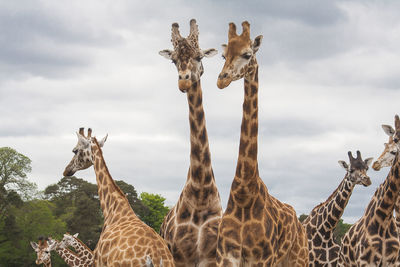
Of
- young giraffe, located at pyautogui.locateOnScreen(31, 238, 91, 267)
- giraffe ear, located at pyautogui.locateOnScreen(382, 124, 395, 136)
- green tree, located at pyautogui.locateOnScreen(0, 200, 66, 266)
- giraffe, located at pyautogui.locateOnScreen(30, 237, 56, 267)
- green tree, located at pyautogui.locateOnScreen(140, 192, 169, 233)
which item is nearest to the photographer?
giraffe ear, located at pyautogui.locateOnScreen(382, 124, 395, 136)

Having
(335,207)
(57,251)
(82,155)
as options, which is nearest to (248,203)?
(82,155)

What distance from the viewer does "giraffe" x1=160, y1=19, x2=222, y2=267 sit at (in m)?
7.54

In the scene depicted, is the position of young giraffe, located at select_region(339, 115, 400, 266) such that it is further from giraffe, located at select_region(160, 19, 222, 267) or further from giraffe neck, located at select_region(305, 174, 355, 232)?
giraffe, located at select_region(160, 19, 222, 267)

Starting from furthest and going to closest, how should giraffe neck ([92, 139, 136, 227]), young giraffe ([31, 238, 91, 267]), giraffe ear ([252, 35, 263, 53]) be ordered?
young giraffe ([31, 238, 91, 267]) < giraffe neck ([92, 139, 136, 227]) < giraffe ear ([252, 35, 263, 53])

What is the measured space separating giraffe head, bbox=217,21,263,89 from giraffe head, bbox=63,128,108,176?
512cm

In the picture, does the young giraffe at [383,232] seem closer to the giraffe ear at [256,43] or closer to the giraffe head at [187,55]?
the giraffe head at [187,55]

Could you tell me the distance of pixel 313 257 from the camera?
1309 cm

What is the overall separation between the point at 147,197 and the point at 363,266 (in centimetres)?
3815

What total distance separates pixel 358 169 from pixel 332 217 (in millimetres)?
1292

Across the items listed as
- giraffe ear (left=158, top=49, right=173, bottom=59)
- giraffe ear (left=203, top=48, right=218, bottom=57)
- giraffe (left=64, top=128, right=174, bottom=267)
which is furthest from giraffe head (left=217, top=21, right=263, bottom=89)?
giraffe (left=64, top=128, right=174, bottom=267)

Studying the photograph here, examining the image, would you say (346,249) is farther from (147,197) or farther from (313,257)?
(147,197)

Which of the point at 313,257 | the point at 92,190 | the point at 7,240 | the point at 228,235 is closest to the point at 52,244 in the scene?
the point at 313,257

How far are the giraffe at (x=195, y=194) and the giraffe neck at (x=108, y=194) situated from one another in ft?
5.39

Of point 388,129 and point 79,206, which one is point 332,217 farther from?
point 79,206
